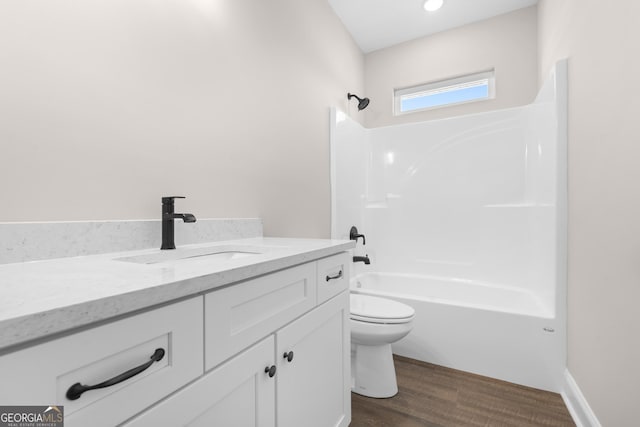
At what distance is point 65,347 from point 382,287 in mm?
2668

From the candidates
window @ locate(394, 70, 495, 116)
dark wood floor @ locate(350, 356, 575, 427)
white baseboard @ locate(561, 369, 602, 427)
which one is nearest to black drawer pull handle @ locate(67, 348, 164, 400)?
dark wood floor @ locate(350, 356, 575, 427)

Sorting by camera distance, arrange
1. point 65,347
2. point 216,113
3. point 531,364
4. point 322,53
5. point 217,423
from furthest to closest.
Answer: point 322,53
point 531,364
point 216,113
point 217,423
point 65,347

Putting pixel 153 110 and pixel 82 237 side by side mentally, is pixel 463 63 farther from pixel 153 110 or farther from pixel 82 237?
pixel 82 237

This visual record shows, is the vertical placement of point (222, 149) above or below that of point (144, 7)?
below

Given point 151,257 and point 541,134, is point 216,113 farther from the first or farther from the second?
point 541,134

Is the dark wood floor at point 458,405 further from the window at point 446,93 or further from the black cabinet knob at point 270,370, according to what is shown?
the window at point 446,93

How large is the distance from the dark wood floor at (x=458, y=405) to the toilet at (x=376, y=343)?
0.07m

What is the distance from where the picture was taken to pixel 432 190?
9.46ft

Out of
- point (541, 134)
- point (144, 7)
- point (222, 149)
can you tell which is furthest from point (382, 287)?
point (144, 7)

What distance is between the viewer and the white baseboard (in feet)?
4.52

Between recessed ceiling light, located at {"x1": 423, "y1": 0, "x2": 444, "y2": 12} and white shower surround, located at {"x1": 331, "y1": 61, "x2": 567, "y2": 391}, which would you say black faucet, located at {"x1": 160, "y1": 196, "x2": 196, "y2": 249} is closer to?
white shower surround, located at {"x1": 331, "y1": 61, "x2": 567, "y2": 391}

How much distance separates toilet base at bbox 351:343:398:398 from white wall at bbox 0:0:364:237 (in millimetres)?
833

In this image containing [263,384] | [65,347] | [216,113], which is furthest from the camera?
[216,113]

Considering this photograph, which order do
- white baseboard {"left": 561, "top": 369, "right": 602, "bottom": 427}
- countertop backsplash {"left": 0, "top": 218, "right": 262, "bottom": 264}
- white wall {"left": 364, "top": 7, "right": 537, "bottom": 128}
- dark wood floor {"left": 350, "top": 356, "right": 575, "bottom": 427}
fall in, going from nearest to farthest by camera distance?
countertop backsplash {"left": 0, "top": 218, "right": 262, "bottom": 264}
white baseboard {"left": 561, "top": 369, "right": 602, "bottom": 427}
dark wood floor {"left": 350, "top": 356, "right": 575, "bottom": 427}
white wall {"left": 364, "top": 7, "right": 537, "bottom": 128}
